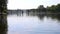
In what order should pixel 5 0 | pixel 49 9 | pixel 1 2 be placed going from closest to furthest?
pixel 1 2, pixel 5 0, pixel 49 9

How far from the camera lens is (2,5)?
1017 inches

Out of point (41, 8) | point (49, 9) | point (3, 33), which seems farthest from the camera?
point (41, 8)

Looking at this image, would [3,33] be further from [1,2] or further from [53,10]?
[53,10]

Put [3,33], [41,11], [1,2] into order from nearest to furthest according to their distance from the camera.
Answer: [3,33]
[1,2]
[41,11]

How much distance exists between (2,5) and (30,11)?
252 feet

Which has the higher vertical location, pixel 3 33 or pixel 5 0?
pixel 5 0

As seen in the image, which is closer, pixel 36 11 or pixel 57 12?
pixel 57 12

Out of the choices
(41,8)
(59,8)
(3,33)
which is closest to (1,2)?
(3,33)

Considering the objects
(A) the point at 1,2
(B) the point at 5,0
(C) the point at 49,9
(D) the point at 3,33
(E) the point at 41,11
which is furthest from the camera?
(E) the point at 41,11

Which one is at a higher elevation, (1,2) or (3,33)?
(1,2)

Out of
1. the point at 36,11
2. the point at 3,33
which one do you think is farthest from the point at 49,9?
the point at 3,33

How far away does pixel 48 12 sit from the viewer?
89062 millimetres

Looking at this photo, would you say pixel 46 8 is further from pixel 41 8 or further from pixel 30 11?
pixel 30 11

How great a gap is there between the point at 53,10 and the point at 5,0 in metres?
57.2
